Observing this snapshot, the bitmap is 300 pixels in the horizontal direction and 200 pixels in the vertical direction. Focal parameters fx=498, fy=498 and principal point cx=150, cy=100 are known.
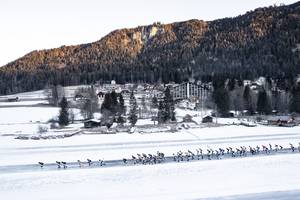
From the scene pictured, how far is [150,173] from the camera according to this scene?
3266 cm

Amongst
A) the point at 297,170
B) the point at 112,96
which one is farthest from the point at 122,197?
the point at 112,96

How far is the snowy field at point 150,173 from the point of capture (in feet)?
88.2

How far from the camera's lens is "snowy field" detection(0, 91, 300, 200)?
1059 inches

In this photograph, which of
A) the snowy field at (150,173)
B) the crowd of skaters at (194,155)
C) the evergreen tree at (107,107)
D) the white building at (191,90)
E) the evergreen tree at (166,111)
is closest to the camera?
the snowy field at (150,173)

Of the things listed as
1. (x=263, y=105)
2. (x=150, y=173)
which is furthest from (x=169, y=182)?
(x=263, y=105)

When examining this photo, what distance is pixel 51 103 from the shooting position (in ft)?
373

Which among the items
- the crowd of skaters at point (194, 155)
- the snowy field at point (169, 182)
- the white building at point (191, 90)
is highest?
the white building at point (191, 90)

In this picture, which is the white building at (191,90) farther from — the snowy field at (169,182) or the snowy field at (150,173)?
the snowy field at (169,182)

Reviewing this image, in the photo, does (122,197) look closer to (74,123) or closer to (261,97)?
(74,123)

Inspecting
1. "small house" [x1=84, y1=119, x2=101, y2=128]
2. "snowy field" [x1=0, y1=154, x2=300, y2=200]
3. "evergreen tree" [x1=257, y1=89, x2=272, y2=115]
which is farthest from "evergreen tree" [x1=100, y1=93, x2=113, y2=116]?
"snowy field" [x1=0, y1=154, x2=300, y2=200]

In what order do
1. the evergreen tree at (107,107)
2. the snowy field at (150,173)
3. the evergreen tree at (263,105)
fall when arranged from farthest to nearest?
1. the evergreen tree at (263,105)
2. the evergreen tree at (107,107)
3. the snowy field at (150,173)

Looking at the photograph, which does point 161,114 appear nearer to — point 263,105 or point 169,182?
point 263,105

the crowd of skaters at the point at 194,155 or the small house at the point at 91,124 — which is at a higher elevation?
the small house at the point at 91,124

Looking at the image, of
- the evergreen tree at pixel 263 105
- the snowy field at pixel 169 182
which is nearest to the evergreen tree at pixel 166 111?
the evergreen tree at pixel 263 105
